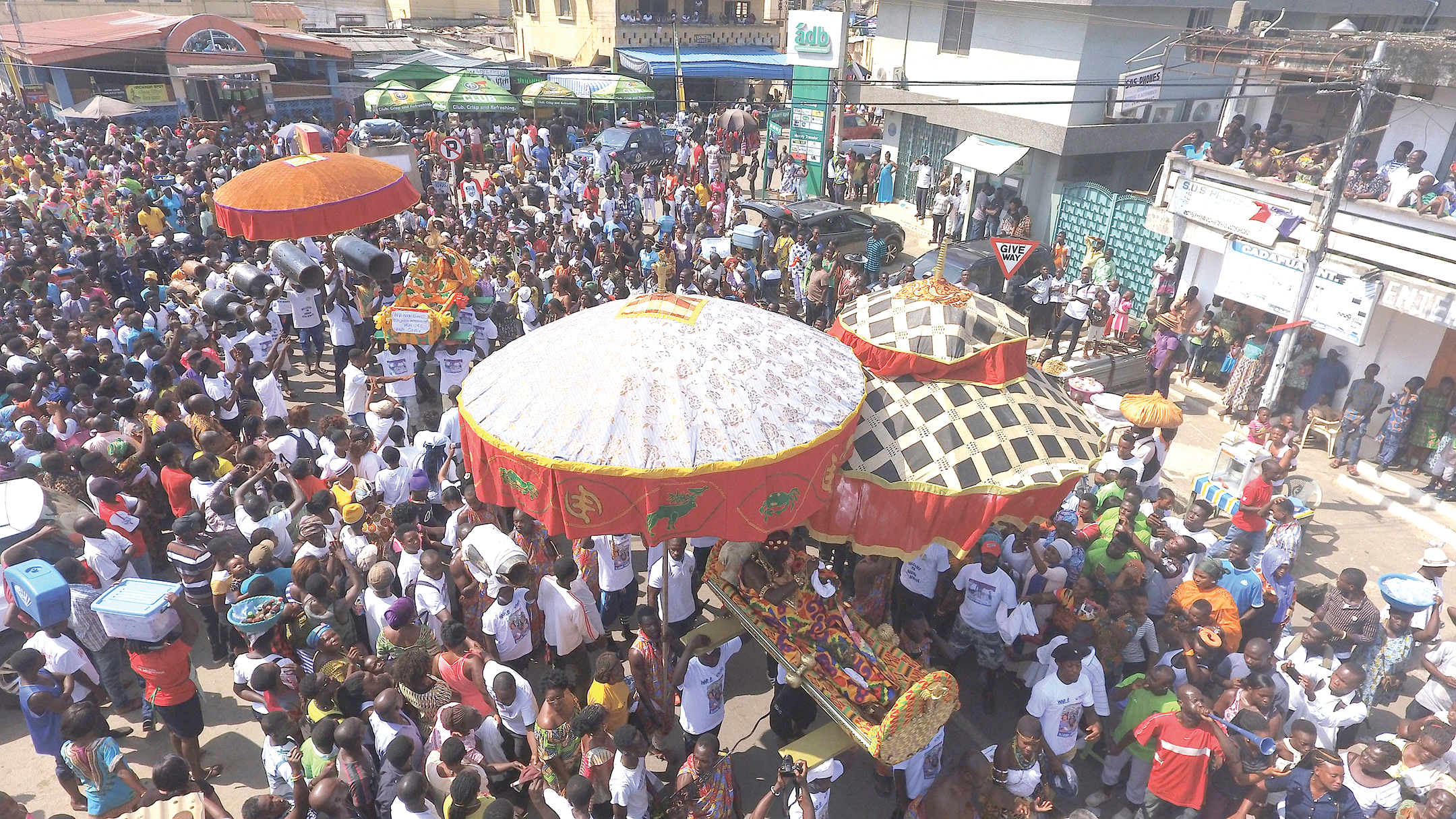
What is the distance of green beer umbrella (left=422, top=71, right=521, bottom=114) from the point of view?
23.5 m

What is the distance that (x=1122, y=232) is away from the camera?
15.3 meters

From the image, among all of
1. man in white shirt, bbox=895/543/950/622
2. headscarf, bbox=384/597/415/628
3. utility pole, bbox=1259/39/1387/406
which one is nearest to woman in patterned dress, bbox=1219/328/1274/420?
utility pole, bbox=1259/39/1387/406

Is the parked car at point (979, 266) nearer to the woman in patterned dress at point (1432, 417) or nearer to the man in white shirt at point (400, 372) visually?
the woman in patterned dress at point (1432, 417)

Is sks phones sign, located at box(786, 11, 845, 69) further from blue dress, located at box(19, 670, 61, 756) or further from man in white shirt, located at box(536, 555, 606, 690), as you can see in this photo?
blue dress, located at box(19, 670, 61, 756)

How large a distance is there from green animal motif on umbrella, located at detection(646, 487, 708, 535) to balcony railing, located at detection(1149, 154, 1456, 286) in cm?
963

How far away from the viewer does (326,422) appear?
8383 mm

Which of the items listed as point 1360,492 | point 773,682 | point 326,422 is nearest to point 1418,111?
point 1360,492

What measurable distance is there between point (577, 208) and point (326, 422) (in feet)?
33.3

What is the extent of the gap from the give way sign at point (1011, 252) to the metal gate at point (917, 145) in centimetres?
1073

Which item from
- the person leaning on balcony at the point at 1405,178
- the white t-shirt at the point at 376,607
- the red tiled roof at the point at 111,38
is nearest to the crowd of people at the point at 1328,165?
the person leaning on balcony at the point at 1405,178

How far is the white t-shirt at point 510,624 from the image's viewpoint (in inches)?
227

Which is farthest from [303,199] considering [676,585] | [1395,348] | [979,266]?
[1395,348]

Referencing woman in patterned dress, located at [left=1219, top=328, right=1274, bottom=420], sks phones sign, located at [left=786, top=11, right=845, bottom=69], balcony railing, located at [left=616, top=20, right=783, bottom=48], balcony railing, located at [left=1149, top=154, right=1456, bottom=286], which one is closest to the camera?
balcony railing, located at [left=1149, top=154, right=1456, bottom=286]

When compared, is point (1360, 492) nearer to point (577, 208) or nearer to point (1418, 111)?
point (1418, 111)
